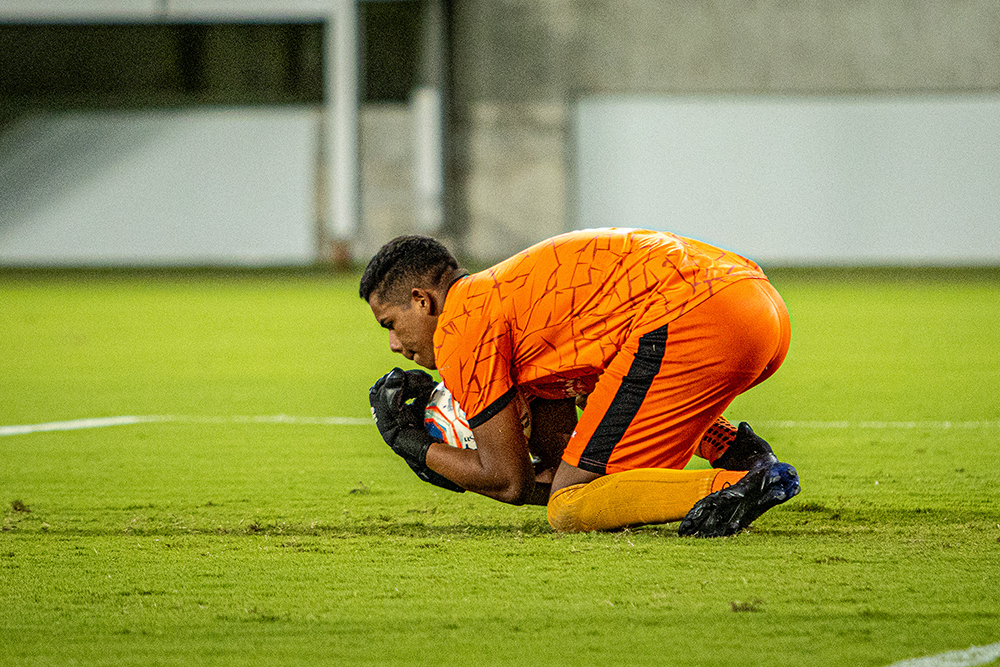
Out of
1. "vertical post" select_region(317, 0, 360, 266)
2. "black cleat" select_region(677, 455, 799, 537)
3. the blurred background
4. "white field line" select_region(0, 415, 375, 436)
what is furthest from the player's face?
the blurred background

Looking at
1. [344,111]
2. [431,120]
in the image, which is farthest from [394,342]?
[431,120]

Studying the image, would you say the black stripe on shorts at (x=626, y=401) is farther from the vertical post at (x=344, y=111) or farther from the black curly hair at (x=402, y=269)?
the vertical post at (x=344, y=111)

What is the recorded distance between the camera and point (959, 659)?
107 inches

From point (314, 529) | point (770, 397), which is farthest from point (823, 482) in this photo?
point (770, 397)

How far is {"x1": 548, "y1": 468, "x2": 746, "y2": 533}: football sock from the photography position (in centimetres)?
384

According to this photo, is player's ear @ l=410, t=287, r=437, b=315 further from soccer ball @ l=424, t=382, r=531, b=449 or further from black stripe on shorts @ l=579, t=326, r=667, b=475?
black stripe on shorts @ l=579, t=326, r=667, b=475

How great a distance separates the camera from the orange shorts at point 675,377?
3.80 m

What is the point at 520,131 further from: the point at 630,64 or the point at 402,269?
the point at 402,269

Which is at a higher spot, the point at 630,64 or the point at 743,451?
the point at 630,64

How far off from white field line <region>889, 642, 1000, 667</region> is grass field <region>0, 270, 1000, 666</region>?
54 millimetres

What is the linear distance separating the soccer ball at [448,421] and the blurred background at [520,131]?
1733 centimetres

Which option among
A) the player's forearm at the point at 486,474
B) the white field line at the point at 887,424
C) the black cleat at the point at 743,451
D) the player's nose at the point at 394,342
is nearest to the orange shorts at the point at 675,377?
the player's forearm at the point at 486,474

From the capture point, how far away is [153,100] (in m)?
23.0

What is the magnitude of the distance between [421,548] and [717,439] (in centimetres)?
111
